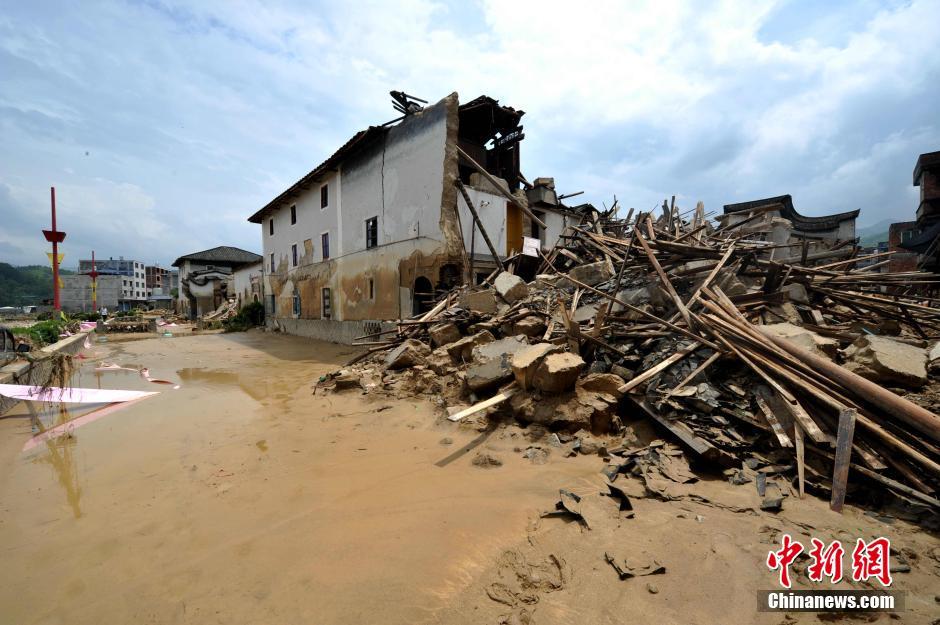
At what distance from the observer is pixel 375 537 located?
9.28 ft

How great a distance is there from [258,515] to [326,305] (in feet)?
53.8

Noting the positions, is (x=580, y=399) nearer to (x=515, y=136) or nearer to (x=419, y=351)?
(x=419, y=351)

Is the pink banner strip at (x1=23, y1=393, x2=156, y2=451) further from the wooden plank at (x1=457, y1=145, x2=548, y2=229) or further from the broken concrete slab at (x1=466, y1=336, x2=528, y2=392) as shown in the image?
the wooden plank at (x1=457, y1=145, x2=548, y2=229)

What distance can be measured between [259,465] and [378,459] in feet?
4.52

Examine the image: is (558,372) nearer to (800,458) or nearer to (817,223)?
(800,458)

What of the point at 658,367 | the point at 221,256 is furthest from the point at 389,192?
the point at 221,256

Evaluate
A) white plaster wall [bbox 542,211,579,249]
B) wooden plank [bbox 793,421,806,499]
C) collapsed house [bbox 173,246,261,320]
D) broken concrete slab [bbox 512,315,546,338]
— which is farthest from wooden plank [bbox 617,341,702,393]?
collapsed house [bbox 173,246,261,320]

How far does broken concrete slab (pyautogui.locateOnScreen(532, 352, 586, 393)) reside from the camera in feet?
14.9

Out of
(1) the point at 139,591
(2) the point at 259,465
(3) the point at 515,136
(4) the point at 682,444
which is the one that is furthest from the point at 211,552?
(3) the point at 515,136

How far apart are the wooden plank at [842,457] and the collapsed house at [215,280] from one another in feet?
99.3

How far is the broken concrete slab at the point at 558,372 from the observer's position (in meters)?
4.53

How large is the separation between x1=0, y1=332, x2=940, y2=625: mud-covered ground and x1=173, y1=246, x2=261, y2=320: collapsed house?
26.2 m

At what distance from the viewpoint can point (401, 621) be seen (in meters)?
2.07

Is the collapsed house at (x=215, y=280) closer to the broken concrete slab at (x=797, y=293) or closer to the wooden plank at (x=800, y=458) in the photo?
the broken concrete slab at (x=797, y=293)
